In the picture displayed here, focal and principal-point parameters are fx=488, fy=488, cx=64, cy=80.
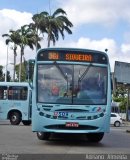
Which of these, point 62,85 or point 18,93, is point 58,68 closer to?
point 62,85

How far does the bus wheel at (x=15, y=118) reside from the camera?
33500 millimetres

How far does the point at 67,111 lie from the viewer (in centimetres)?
1661

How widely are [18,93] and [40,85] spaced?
686 inches

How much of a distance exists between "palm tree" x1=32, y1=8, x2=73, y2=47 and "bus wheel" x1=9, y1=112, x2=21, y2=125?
2710 cm

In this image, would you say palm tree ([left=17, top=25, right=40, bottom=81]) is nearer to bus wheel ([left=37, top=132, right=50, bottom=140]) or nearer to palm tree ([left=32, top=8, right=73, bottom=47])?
palm tree ([left=32, top=8, right=73, bottom=47])

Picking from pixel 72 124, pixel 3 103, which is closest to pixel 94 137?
pixel 72 124

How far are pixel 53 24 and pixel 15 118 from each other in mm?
28198

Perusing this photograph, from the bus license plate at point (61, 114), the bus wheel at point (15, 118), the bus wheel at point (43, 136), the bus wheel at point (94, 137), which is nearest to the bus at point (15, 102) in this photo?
the bus wheel at point (15, 118)

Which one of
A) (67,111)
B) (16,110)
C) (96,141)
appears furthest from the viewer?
(16,110)

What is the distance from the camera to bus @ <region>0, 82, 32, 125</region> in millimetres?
33625

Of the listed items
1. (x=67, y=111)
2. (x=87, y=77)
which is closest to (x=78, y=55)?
(x=87, y=77)

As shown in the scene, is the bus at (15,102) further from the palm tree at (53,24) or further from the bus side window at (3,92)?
the palm tree at (53,24)

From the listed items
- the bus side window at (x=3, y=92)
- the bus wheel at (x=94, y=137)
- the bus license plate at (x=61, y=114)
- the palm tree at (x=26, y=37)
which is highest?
the palm tree at (x=26, y=37)

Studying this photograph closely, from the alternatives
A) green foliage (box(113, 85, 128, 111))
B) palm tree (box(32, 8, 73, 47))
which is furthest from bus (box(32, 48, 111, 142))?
green foliage (box(113, 85, 128, 111))
